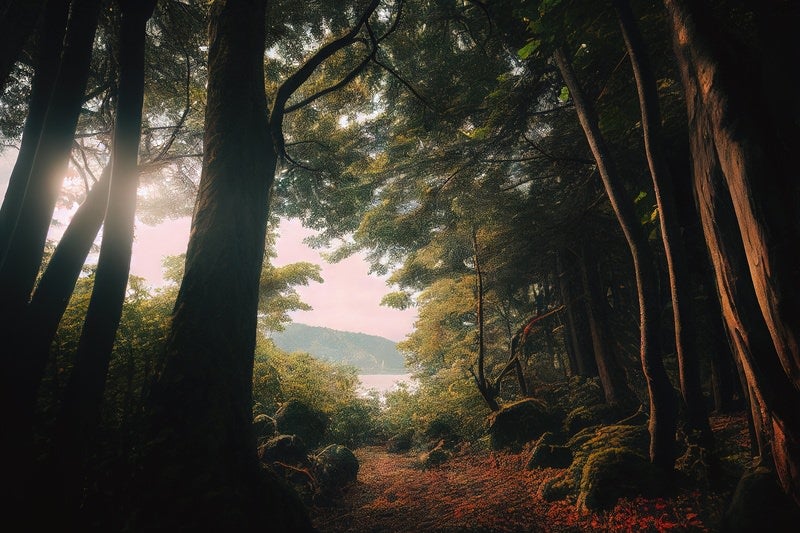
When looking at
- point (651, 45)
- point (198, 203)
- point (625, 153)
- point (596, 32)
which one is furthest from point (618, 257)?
point (198, 203)

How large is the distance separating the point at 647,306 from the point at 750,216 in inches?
118

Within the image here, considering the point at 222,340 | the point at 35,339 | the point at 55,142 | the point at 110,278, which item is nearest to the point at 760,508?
the point at 222,340

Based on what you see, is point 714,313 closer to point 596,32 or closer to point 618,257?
point 618,257

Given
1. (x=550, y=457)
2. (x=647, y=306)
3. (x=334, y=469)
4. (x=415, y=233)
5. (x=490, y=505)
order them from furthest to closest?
(x=415, y=233) → (x=334, y=469) → (x=550, y=457) → (x=490, y=505) → (x=647, y=306)

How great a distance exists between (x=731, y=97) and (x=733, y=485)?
4132 millimetres

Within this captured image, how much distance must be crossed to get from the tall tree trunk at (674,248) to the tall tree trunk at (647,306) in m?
0.26

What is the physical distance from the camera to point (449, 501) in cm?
578

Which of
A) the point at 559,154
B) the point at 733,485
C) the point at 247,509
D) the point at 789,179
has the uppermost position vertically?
the point at 559,154

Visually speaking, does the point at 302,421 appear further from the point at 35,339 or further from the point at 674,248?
the point at 674,248

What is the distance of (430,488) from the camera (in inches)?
268

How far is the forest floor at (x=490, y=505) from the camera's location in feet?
12.3

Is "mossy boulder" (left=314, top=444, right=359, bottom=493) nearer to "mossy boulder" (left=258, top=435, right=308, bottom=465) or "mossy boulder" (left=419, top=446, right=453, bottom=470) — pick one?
"mossy boulder" (left=258, top=435, right=308, bottom=465)

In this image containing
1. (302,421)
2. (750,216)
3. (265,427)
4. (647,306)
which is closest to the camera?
(750,216)

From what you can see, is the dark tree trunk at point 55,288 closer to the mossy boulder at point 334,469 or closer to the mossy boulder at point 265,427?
the mossy boulder at point 334,469
